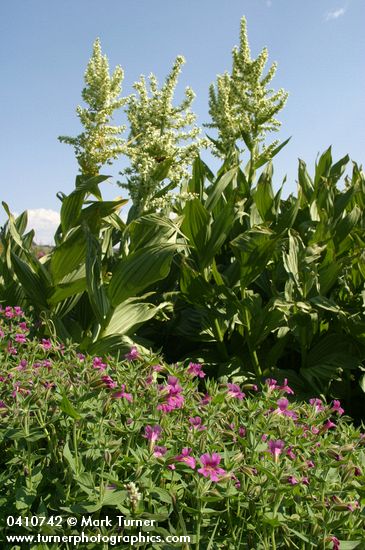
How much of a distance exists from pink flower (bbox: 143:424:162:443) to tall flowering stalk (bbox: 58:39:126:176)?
2.37 meters

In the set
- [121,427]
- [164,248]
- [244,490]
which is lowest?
[244,490]

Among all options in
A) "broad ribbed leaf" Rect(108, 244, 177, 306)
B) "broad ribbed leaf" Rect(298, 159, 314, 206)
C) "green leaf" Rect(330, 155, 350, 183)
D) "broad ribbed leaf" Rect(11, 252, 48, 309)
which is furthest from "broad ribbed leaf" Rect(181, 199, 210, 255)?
"green leaf" Rect(330, 155, 350, 183)

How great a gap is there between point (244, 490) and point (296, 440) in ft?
1.28

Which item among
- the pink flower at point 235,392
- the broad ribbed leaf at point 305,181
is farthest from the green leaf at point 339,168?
the pink flower at point 235,392

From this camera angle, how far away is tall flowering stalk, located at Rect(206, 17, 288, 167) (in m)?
4.30

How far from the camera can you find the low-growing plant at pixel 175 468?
1.42m

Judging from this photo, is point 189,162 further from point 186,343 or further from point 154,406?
point 154,406

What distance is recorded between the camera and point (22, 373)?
6.48ft

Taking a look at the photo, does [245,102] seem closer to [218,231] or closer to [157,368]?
[218,231]

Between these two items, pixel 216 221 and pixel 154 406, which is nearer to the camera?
pixel 154 406

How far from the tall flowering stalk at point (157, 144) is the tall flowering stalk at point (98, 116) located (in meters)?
0.19

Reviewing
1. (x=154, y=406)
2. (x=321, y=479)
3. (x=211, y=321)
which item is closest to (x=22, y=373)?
(x=154, y=406)

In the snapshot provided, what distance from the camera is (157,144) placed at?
11.4ft

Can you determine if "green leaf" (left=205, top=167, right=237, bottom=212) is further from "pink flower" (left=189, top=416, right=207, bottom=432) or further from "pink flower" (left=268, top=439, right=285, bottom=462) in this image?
"pink flower" (left=268, top=439, right=285, bottom=462)
